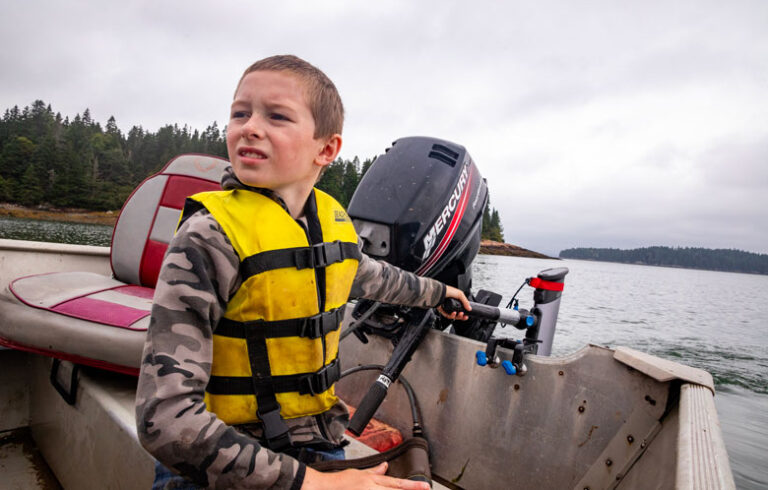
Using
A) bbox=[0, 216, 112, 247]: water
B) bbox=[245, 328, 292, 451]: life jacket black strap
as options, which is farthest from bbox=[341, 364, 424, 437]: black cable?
bbox=[0, 216, 112, 247]: water

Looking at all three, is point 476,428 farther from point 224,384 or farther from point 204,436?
point 204,436

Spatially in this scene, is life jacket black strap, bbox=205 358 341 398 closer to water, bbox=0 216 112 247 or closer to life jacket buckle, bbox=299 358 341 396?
life jacket buckle, bbox=299 358 341 396

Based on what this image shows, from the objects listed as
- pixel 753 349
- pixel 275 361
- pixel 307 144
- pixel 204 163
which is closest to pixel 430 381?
pixel 275 361

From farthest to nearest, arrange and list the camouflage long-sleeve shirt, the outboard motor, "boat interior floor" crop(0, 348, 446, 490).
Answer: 1. the outboard motor
2. "boat interior floor" crop(0, 348, 446, 490)
3. the camouflage long-sleeve shirt

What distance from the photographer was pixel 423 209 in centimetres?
243

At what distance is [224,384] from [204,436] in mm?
241

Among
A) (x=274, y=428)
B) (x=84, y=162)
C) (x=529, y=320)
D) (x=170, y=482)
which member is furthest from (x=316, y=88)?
(x=84, y=162)

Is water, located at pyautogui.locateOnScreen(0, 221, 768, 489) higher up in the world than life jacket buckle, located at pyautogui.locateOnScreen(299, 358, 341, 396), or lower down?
lower down

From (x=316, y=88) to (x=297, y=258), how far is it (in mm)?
474

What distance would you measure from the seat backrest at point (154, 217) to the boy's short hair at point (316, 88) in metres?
1.54

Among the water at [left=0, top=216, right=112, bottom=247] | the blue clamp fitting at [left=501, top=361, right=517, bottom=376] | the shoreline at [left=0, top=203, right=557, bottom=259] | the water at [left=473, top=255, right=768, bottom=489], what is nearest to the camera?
the blue clamp fitting at [left=501, top=361, right=517, bottom=376]

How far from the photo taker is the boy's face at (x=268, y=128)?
3.46 feet

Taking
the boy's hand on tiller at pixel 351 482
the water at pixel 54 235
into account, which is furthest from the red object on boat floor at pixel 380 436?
the water at pixel 54 235

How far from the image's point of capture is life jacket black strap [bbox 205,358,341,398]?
103 cm
